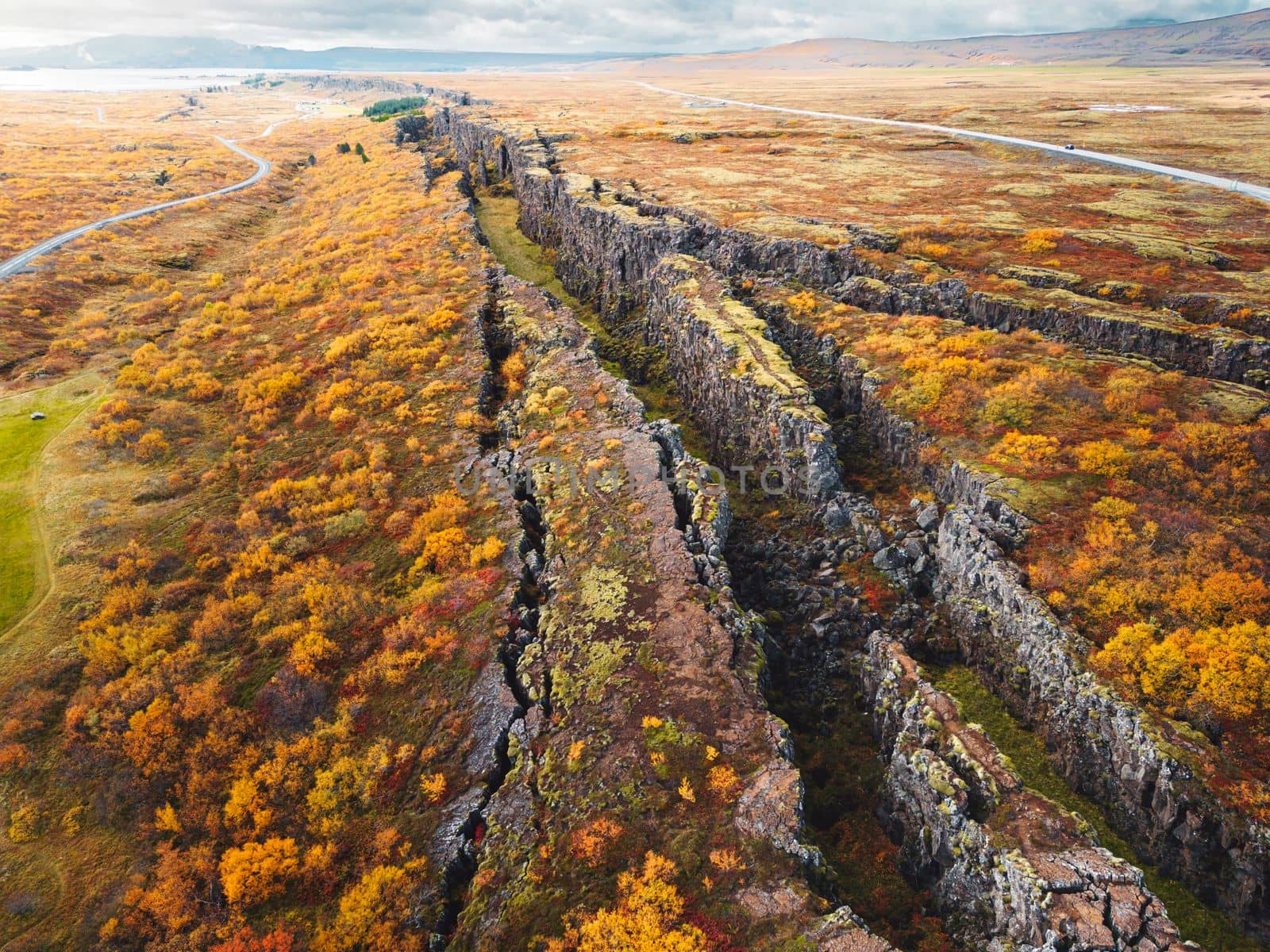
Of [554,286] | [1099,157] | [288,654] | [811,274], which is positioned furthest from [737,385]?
[1099,157]

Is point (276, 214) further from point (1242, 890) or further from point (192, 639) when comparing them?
point (1242, 890)

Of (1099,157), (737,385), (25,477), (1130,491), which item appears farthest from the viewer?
(1099,157)

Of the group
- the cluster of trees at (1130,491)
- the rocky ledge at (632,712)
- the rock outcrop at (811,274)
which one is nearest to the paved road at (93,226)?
the rock outcrop at (811,274)

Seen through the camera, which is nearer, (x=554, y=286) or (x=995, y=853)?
(x=995, y=853)

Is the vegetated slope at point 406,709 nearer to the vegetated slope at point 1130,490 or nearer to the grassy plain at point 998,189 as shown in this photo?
the vegetated slope at point 1130,490

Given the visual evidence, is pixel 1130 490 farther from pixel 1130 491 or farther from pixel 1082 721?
pixel 1082 721

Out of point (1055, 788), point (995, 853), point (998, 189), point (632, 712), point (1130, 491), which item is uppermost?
point (998, 189)

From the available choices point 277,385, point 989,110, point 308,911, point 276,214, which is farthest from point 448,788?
point 989,110
